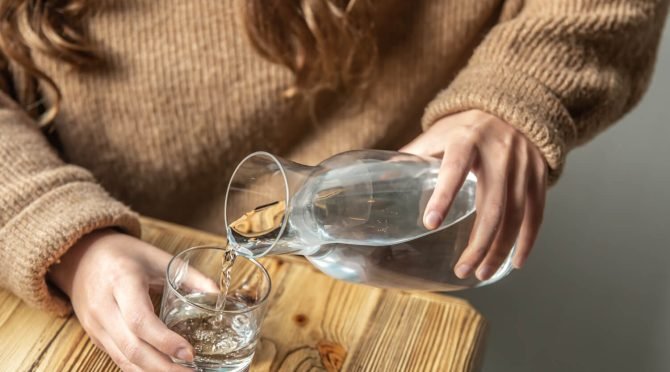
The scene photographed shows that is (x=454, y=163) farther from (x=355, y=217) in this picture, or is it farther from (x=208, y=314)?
(x=208, y=314)

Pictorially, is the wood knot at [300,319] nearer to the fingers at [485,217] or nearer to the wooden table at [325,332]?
the wooden table at [325,332]

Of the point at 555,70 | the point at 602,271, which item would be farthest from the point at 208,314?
the point at 602,271

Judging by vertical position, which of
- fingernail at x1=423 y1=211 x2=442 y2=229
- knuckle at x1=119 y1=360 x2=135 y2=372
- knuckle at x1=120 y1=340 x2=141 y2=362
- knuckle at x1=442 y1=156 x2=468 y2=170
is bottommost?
knuckle at x1=119 y1=360 x2=135 y2=372

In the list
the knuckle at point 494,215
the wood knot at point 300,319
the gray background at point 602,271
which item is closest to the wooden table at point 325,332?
the wood knot at point 300,319

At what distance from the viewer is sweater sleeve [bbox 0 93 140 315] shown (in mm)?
624

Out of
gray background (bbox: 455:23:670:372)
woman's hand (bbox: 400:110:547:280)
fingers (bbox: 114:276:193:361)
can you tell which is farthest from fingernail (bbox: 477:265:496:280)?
gray background (bbox: 455:23:670:372)

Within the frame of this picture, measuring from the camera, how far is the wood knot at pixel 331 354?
0.61 meters

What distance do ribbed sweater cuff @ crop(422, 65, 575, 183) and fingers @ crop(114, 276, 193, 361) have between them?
0.31 metres

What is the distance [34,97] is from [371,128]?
0.35 meters

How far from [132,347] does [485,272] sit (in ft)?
0.87

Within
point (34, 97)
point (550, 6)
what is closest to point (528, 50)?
point (550, 6)

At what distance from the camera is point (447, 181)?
562mm

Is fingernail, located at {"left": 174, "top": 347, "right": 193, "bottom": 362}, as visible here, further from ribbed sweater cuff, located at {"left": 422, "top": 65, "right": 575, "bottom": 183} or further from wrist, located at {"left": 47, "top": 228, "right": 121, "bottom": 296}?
ribbed sweater cuff, located at {"left": 422, "top": 65, "right": 575, "bottom": 183}

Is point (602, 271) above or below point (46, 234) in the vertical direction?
below
